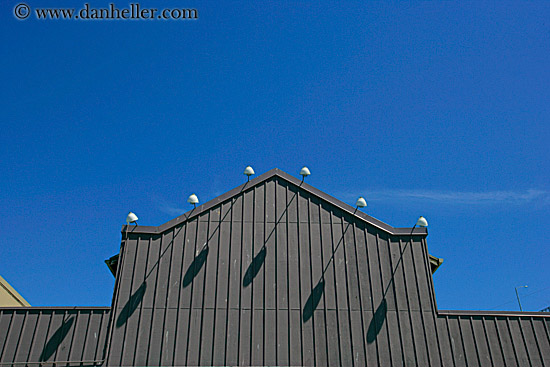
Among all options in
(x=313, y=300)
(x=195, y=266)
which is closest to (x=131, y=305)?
(x=195, y=266)

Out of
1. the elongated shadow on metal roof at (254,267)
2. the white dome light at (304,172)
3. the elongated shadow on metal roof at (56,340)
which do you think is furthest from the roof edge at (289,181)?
the elongated shadow on metal roof at (56,340)

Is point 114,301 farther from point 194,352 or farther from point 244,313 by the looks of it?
point 244,313

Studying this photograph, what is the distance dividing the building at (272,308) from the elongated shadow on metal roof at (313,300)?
35 millimetres

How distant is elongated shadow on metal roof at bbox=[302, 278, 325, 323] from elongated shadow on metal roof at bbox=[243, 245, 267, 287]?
2.12 metres

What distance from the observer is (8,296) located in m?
20.0

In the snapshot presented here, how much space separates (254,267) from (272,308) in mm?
1623

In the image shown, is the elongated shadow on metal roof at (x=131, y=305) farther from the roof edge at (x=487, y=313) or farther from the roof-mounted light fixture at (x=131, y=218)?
the roof edge at (x=487, y=313)

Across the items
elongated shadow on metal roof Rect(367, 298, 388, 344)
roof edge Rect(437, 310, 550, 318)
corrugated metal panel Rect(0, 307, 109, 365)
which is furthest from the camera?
roof edge Rect(437, 310, 550, 318)

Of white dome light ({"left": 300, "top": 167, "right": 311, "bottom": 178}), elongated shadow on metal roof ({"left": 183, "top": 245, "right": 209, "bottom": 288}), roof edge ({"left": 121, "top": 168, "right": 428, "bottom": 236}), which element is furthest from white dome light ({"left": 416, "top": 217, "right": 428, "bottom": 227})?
elongated shadow on metal roof ({"left": 183, "top": 245, "right": 209, "bottom": 288})

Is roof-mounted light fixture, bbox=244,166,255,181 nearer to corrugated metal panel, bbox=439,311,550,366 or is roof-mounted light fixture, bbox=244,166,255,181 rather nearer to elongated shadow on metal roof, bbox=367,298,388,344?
elongated shadow on metal roof, bbox=367,298,388,344

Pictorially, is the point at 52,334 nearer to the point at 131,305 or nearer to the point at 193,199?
the point at 131,305

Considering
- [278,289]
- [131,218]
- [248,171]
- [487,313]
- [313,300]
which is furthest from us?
[248,171]

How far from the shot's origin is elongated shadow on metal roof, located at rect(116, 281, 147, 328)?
15.0 m

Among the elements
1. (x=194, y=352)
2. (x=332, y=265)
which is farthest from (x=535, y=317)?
(x=194, y=352)
